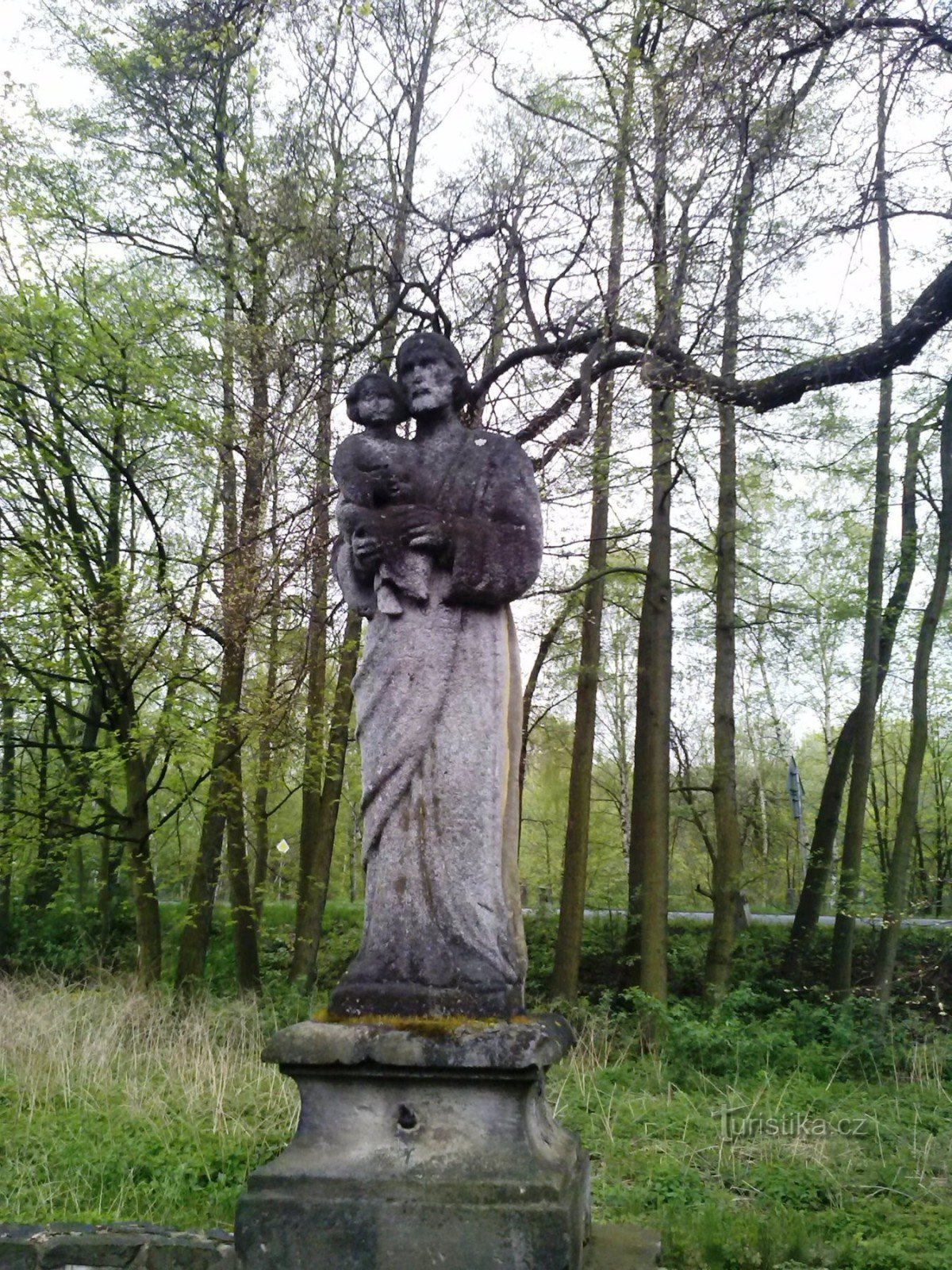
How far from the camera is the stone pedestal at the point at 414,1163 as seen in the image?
318 centimetres

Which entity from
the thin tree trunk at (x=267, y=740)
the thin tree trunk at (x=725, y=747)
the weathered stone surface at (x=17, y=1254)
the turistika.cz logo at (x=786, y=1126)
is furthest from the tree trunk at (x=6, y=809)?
the turistika.cz logo at (x=786, y=1126)

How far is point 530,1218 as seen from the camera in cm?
316

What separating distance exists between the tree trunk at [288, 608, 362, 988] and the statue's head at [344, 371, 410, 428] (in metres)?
7.28

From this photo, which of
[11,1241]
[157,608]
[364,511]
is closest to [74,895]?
[157,608]

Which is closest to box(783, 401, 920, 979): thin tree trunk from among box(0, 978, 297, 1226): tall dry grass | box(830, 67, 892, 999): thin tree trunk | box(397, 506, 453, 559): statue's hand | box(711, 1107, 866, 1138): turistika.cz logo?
box(830, 67, 892, 999): thin tree trunk

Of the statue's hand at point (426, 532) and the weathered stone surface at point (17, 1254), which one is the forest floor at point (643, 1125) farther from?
the statue's hand at point (426, 532)

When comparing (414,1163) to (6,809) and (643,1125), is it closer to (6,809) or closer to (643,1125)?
(643,1125)

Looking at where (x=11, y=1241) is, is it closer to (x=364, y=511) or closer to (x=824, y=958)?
(x=364, y=511)

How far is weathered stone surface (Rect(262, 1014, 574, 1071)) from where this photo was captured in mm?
3324

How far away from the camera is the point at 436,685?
158 inches

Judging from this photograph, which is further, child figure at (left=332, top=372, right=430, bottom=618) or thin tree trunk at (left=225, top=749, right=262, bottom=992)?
thin tree trunk at (left=225, top=749, right=262, bottom=992)

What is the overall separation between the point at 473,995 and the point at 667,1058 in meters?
7.10

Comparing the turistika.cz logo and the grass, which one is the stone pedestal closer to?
the grass

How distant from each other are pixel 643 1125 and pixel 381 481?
5.26 metres
